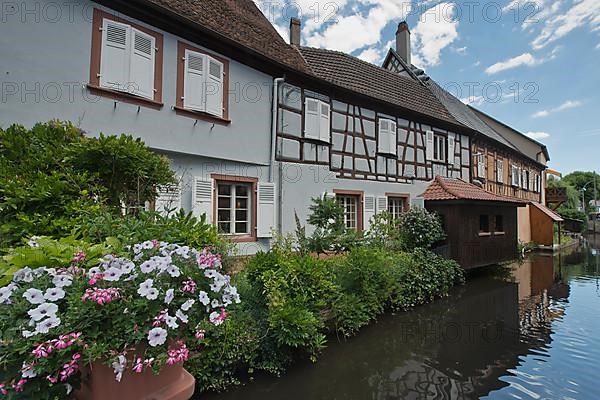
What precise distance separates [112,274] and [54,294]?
0.29 m

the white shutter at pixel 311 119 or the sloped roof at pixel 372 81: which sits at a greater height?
the sloped roof at pixel 372 81

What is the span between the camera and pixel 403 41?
1759 cm

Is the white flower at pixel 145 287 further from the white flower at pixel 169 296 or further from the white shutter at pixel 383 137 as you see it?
the white shutter at pixel 383 137

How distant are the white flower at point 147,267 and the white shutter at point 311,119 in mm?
7509

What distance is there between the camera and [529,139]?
24.0m

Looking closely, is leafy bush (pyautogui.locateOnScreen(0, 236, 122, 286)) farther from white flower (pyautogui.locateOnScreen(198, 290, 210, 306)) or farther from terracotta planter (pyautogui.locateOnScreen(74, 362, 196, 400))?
white flower (pyautogui.locateOnScreen(198, 290, 210, 306))

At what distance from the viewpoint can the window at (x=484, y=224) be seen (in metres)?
11.2

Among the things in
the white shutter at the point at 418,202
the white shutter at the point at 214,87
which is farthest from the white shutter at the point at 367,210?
the white shutter at the point at 214,87

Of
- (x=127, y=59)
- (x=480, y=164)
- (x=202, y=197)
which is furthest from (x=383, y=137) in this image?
(x=127, y=59)

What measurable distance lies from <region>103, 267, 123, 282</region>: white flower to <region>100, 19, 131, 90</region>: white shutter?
502cm

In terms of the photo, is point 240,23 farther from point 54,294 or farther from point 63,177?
point 54,294

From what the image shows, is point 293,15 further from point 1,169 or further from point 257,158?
point 1,169

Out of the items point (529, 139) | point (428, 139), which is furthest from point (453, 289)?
point (529, 139)

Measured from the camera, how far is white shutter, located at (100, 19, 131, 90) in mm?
5762
